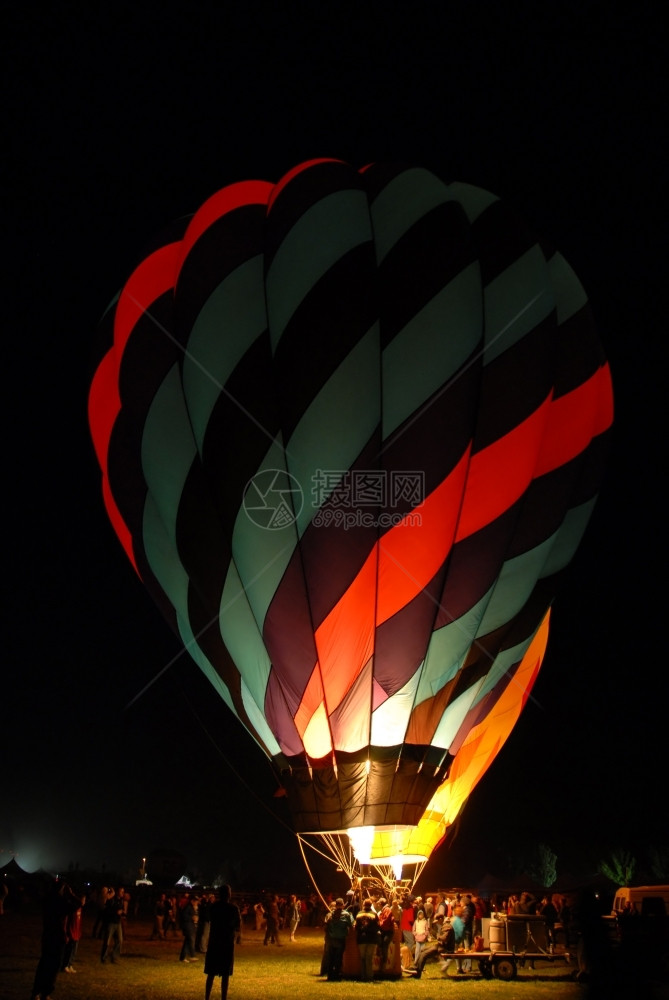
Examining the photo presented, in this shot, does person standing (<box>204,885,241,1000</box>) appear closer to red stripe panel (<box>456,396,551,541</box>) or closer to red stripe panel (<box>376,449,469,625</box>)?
red stripe panel (<box>376,449,469,625</box>)

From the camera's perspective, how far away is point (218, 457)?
8.14m

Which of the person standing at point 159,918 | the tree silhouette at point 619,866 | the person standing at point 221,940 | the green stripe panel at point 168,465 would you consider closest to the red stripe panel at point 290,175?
the green stripe panel at point 168,465

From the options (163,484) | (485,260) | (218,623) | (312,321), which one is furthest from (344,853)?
(485,260)

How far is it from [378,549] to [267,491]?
114 cm

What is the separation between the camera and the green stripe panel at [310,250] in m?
8.24

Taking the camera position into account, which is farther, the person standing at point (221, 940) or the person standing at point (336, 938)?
the person standing at point (336, 938)

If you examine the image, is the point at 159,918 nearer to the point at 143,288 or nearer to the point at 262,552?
the point at 262,552

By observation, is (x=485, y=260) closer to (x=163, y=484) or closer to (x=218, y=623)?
(x=163, y=484)

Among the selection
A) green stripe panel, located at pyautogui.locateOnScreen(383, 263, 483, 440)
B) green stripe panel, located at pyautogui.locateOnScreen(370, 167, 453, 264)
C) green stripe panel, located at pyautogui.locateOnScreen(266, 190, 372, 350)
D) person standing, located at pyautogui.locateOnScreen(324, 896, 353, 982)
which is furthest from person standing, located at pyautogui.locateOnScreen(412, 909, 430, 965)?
green stripe panel, located at pyautogui.locateOnScreen(370, 167, 453, 264)

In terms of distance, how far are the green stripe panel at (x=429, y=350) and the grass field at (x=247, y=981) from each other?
4.55m

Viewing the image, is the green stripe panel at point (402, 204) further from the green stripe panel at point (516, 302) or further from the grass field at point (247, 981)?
the grass field at point (247, 981)

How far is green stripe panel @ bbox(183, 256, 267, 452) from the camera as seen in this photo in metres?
8.25

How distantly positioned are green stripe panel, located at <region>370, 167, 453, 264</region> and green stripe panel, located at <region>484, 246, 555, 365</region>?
103 cm

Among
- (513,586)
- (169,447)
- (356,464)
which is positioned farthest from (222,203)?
(513,586)
